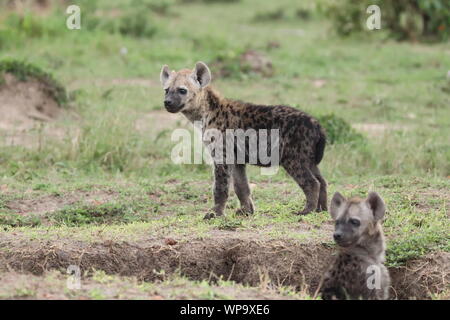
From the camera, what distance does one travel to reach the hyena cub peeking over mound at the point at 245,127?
23.3 ft

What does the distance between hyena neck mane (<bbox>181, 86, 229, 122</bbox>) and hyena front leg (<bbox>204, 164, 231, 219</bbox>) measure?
508 millimetres

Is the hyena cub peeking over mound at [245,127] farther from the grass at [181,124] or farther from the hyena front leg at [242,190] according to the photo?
the grass at [181,124]

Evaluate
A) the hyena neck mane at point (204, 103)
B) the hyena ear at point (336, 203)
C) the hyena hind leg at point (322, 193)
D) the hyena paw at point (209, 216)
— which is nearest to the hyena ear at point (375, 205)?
the hyena ear at point (336, 203)

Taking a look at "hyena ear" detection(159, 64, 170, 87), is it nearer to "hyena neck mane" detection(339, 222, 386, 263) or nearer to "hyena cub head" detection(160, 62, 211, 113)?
"hyena cub head" detection(160, 62, 211, 113)

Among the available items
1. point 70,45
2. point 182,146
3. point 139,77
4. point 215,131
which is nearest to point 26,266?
point 215,131

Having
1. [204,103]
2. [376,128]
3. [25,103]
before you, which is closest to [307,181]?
[204,103]

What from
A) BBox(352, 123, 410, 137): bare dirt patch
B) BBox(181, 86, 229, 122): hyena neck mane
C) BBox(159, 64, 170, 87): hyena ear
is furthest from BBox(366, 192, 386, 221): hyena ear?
BBox(352, 123, 410, 137): bare dirt patch

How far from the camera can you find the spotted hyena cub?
5.52 metres

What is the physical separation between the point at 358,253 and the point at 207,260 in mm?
1263

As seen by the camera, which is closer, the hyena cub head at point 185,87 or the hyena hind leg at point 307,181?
the hyena hind leg at point 307,181

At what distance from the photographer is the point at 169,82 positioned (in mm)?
7488

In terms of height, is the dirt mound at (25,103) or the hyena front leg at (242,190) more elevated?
the dirt mound at (25,103)

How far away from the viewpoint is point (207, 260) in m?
6.46

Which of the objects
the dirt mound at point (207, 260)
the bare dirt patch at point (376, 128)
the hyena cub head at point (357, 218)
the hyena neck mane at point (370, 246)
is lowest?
the dirt mound at point (207, 260)
